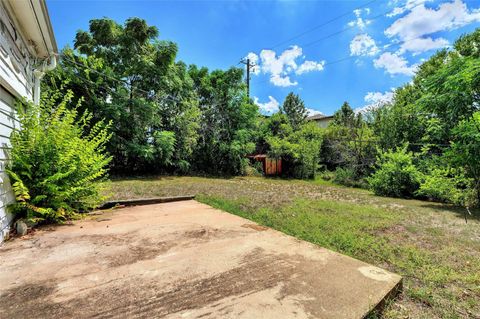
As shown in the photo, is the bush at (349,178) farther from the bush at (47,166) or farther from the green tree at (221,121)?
the bush at (47,166)

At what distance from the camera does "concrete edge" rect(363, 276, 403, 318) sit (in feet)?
4.87

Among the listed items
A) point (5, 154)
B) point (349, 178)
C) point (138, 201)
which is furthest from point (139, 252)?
point (349, 178)

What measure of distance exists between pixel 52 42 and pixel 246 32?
32.0 feet

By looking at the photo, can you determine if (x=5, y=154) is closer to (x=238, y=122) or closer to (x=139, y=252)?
(x=139, y=252)

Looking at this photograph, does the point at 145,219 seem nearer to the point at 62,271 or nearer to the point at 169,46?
the point at 62,271

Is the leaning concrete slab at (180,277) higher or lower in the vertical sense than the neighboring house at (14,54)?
lower

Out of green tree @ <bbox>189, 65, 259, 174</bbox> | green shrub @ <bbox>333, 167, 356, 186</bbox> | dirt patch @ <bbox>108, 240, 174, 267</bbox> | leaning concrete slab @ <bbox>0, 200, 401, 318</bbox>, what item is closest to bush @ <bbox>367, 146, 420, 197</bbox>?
green shrub @ <bbox>333, 167, 356, 186</bbox>

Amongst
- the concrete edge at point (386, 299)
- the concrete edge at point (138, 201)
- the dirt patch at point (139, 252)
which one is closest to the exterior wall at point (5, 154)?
the dirt patch at point (139, 252)

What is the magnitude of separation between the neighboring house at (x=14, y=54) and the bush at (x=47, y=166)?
131 mm

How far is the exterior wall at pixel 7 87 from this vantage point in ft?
8.49

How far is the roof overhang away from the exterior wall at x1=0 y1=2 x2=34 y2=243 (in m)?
0.11

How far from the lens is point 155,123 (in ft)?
36.2

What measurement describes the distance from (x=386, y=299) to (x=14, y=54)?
183 inches

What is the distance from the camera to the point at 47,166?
3104mm
